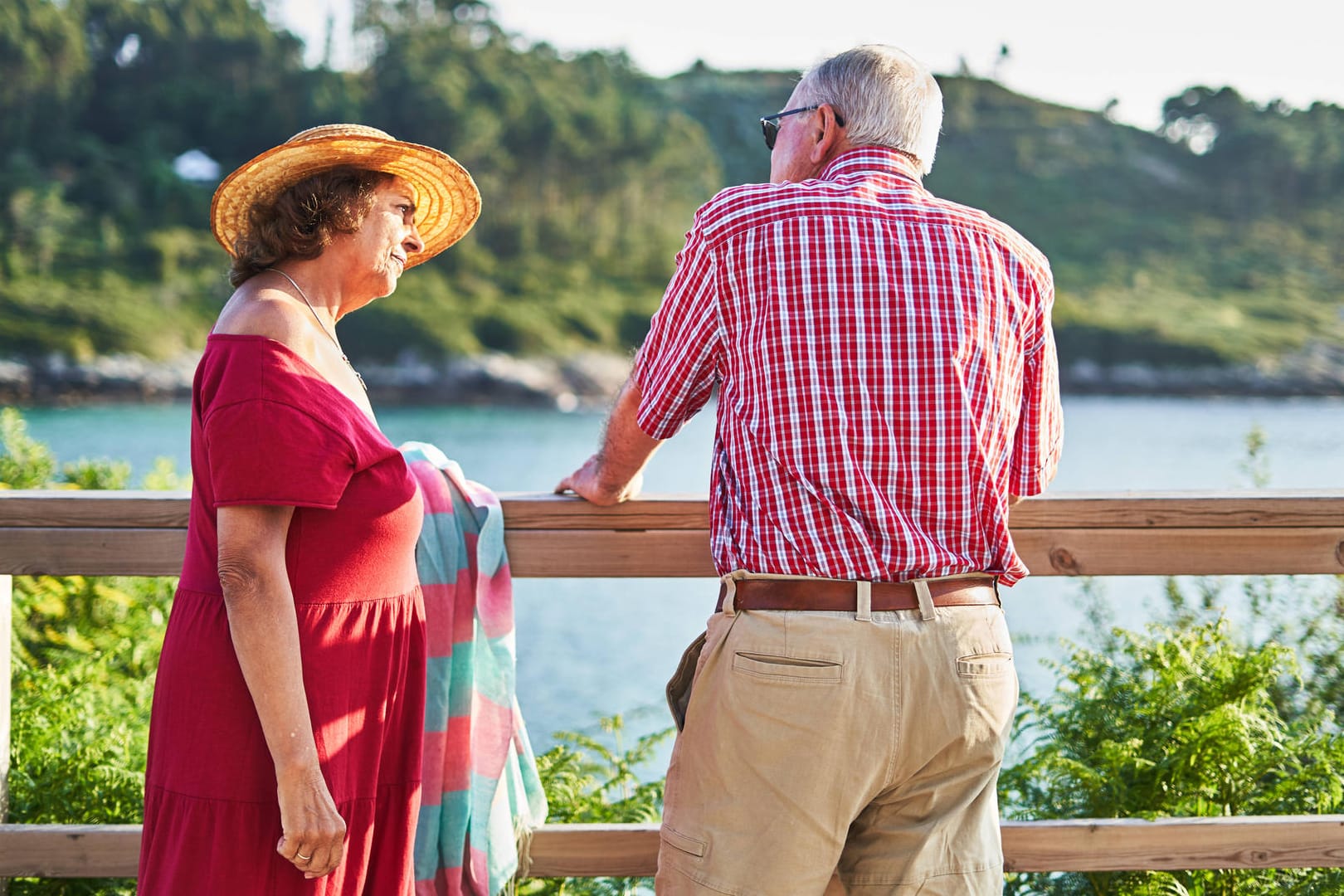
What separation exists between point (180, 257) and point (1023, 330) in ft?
243

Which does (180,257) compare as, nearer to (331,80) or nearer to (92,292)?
(92,292)

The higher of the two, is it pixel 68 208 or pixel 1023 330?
pixel 68 208

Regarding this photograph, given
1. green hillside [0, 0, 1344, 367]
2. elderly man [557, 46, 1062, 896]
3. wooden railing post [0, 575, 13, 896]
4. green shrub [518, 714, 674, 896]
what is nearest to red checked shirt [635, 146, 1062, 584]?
elderly man [557, 46, 1062, 896]

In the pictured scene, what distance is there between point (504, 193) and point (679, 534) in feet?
270

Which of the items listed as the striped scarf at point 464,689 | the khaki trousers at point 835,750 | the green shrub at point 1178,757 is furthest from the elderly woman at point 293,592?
the green shrub at point 1178,757

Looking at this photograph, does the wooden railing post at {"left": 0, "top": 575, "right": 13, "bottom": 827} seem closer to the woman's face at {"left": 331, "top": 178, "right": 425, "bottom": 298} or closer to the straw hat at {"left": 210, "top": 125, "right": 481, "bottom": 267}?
the straw hat at {"left": 210, "top": 125, "right": 481, "bottom": 267}

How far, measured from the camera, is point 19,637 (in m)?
4.43

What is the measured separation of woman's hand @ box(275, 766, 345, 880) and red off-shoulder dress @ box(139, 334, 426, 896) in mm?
40

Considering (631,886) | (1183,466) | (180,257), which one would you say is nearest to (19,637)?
(631,886)

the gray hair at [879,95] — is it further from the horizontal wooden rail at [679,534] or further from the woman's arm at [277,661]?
the woman's arm at [277,661]

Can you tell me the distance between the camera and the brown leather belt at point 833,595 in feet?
5.69

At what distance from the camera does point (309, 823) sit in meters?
1.66

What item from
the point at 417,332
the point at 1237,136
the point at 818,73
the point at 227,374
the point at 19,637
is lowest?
the point at 19,637

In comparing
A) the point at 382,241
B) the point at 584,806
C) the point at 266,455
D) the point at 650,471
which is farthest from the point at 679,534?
the point at 650,471
